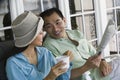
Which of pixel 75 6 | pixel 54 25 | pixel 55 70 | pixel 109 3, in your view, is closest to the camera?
pixel 55 70

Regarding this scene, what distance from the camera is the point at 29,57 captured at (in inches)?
81.7

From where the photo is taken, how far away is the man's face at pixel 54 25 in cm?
247

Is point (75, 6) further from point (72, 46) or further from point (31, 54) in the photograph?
point (31, 54)

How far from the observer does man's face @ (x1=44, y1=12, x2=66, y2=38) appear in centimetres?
247

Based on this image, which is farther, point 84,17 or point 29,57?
point 84,17

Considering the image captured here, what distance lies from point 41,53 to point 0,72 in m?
0.35

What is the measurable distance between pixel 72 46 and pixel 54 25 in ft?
0.98

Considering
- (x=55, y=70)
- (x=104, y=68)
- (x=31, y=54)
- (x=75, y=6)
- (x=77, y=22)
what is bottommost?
(x=104, y=68)

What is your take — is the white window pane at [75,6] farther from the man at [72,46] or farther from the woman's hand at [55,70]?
the woman's hand at [55,70]

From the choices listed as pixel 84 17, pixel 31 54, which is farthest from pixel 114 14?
pixel 31 54

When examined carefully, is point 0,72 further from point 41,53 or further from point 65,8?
point 65,8

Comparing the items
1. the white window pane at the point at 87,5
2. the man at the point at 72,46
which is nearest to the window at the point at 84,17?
the white window pane at the point at 87,5

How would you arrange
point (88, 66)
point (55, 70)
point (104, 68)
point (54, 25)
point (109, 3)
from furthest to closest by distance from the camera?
1. point (109, 3)
2. point (104, 68)
3. point (54, 25)
4. point (88, 66)
5. point (55, 70)

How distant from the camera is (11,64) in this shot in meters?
1.95
